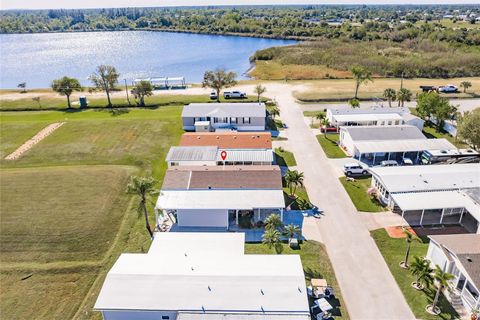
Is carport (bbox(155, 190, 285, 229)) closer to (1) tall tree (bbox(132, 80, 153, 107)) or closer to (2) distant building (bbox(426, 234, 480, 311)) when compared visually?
(2) distant building (bbox(426, 234, 480, 311))

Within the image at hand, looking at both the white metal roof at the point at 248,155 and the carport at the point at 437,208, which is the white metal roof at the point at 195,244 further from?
the carport at the point at 437,208

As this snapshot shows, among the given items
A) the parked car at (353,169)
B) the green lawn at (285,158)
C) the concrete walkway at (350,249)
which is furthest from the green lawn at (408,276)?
the green lawn at (285,158)

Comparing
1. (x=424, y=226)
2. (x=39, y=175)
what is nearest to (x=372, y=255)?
(x=424, y=226)

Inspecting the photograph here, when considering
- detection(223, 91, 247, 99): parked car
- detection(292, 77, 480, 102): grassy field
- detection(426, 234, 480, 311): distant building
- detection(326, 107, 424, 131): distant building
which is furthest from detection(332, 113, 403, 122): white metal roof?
detection(426, 234, 480, 311): distant building

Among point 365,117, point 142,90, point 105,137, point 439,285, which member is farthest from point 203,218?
point 142,90

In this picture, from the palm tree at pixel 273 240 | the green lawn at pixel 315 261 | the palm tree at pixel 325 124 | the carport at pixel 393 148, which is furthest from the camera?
the palm tree at pixel 325 124

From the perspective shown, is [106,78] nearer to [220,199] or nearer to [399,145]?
[220,199]

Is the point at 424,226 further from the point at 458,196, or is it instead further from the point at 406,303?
the point at 406,303
